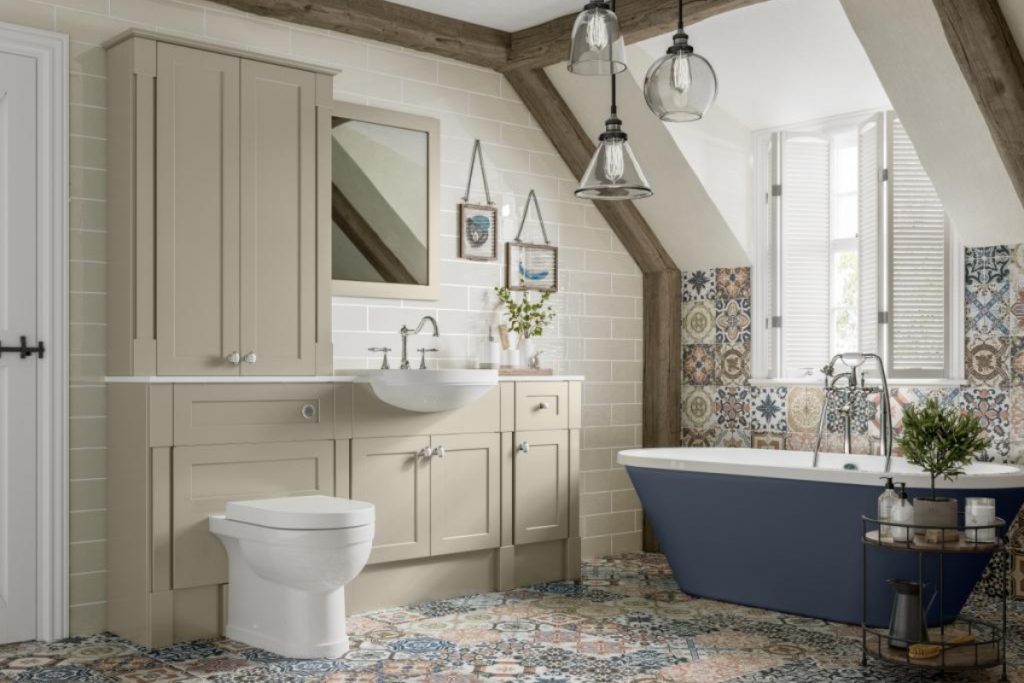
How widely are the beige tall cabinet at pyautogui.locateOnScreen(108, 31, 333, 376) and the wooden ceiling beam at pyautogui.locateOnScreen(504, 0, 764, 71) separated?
1291mm

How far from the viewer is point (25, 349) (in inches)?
161


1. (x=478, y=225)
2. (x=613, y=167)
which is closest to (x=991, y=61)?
(x=613, y=167)

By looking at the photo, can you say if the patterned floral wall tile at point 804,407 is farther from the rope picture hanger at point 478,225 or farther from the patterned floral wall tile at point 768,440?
the rope picture hanger at point 478,225

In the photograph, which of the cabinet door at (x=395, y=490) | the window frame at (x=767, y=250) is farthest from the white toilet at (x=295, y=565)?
the window frame at (x=767, y=250)

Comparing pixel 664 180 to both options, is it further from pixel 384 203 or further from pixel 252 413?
pixel 252 413

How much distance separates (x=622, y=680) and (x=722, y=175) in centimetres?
304

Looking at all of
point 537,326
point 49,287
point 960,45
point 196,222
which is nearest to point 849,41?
point 960,45

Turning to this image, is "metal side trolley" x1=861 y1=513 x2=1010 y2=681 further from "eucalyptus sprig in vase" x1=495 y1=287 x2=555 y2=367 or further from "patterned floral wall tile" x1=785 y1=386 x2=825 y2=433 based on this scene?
"eucalyptus sprig in vase" x1=495 y1=287 x2=555 y2=367

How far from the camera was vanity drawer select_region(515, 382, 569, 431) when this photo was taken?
17.0 ft

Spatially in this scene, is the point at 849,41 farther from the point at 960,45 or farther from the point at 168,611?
the point at 168,611

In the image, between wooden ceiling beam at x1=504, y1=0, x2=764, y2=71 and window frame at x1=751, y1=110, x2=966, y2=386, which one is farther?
window frame at x1=751, y1=110, x2=966, y2=386

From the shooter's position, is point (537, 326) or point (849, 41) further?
point (537, 326)

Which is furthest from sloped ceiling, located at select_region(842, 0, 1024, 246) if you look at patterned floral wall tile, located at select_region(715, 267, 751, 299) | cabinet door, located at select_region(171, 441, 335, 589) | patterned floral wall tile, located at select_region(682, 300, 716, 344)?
cabinet door, located at select_region(171, 441, 335, 589)

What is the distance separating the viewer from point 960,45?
406cm
